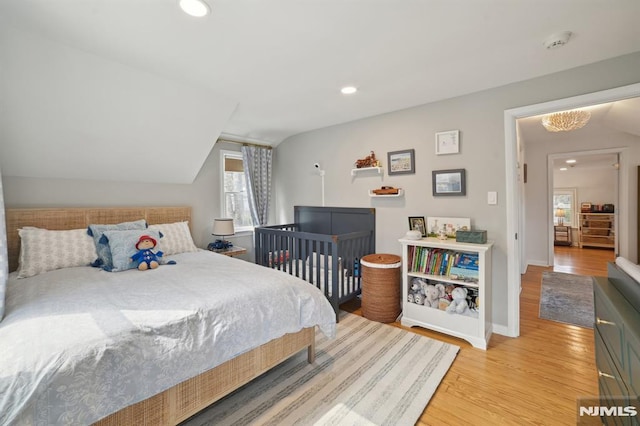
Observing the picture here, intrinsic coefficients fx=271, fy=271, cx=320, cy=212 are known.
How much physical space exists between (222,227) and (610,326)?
3586mm

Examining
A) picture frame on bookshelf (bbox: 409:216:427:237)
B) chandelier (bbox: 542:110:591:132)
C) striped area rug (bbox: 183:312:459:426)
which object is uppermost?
chandelier (bbox: 542:110:591:132)

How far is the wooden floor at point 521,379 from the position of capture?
5.27 ft

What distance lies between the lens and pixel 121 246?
7.70 ft

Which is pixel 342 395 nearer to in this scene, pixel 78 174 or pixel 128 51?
pixel 128 51

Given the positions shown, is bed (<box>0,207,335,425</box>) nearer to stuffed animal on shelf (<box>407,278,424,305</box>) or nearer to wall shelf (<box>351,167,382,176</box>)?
stuffed animal on shelf (<box>407,278,424,305</box>)

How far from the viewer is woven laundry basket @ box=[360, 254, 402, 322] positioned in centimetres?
283

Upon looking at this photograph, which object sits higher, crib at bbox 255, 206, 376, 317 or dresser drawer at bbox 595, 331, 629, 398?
crib at bbox 255, 206, 376, 317

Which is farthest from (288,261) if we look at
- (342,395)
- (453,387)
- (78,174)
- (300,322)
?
(78,174)

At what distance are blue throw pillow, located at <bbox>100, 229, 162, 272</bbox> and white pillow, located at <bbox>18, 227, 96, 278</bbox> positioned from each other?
0.64 ft

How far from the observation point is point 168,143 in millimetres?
3016

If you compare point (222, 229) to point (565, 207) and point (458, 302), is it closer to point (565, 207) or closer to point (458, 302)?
point (458, 302)

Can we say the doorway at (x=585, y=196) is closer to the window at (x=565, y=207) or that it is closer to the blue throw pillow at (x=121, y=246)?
the window at (x=565, y=207)

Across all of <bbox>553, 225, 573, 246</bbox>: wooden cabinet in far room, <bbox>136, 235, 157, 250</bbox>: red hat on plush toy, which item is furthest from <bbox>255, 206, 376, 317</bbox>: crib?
<bbox>553, 225, 573, 246</bbox>: wooden cabinet in far room

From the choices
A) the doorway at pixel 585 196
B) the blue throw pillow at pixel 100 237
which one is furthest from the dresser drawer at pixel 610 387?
the doorway at pixel 585 196
